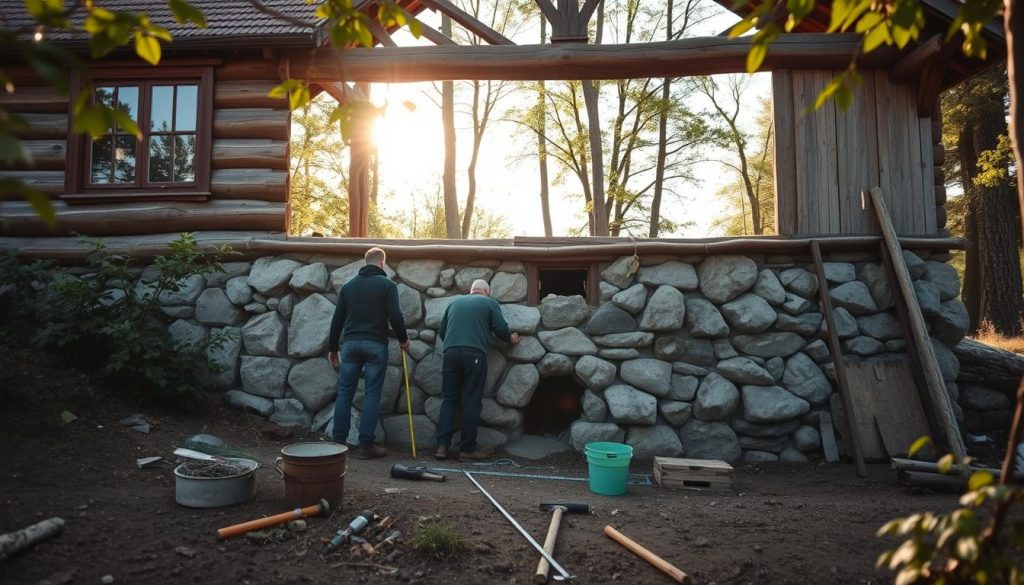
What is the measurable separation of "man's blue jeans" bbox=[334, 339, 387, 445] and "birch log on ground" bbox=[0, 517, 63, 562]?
2856mm

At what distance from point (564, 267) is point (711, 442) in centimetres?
253

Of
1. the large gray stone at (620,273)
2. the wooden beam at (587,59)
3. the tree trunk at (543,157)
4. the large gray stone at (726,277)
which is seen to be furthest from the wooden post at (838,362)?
the tree trunk at (543,157)

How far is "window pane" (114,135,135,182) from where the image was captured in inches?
301

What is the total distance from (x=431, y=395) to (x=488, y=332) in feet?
3.57

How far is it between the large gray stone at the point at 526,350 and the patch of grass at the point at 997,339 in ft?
27.9

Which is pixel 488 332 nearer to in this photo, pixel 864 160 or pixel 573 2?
pixel 573 2

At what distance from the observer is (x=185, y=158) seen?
25.1 feet

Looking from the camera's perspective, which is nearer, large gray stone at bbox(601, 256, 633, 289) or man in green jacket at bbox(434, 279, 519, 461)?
man in green jacket at bbox(434, 279, 519, 461)

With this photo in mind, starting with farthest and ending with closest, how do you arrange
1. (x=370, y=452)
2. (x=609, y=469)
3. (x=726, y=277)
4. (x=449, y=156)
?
(x=449, y=156) → (x=726, y=277) → (x=370, y=452) → (x=609, y=469)

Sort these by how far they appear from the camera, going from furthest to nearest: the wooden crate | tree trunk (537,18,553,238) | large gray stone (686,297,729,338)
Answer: tree trunk (537,18,553,238)
large gray stone (686,297,729,338)
the wooden crate

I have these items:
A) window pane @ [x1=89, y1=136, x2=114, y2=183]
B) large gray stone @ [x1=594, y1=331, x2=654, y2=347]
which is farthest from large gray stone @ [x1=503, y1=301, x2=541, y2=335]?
window pane @ [x1=89, y1=136, x2=114, y2=183]

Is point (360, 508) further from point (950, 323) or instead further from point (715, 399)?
point (950, 323)

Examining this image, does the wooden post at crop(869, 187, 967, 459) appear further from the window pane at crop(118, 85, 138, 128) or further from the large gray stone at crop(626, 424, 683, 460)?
the window pane at crop(118, 85, 138, 128)

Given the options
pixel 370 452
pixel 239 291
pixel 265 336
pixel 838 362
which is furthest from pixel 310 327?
pixel 838 362
